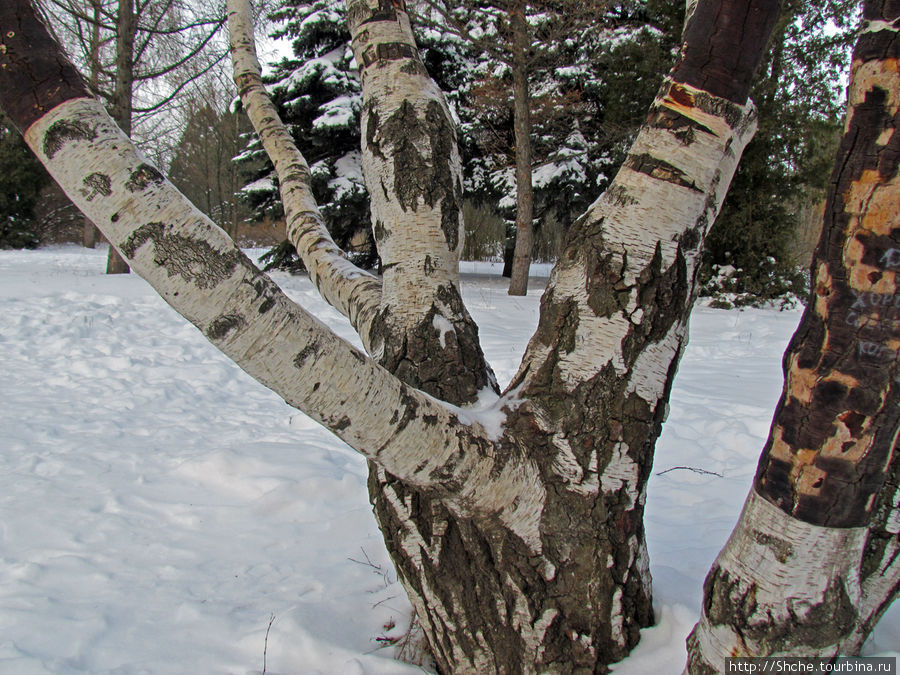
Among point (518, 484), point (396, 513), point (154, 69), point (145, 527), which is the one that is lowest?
point (145, 527)

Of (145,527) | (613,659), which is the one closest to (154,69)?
(145,527)

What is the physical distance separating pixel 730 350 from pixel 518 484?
570 centimetres

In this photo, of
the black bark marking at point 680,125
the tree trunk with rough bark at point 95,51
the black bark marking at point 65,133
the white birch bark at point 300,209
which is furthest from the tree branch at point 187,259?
the tree trunk with rough bark at point 95,51

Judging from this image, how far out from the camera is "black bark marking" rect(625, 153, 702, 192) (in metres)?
1.25

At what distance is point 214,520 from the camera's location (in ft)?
8.48

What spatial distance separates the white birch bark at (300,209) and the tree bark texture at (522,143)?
756cm

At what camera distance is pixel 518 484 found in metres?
1.29

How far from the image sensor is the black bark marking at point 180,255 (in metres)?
0.96

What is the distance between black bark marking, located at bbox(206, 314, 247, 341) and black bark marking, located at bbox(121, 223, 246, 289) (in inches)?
2.4

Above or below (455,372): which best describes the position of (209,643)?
below

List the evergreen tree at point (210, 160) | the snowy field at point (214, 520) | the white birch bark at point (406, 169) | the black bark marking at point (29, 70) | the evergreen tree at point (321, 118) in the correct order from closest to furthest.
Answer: the black bark marking at point (29, 70) < the white birch bark at point (406, 169) < the snowy field at point (214, 520) < the evergreen tree at point (321, 118) < the evergreen tree at point (210, 160)

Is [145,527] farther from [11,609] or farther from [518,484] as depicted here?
[518,484]

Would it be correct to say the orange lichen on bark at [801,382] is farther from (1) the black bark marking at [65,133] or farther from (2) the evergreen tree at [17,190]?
(2) the evergreen tree at [17,190]

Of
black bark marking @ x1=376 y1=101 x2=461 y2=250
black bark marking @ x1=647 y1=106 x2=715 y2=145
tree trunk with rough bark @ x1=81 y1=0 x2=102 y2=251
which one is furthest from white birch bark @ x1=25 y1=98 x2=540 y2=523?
tree trunk with rough bark @ x1=81 y1=0 x2=102 y2=251
